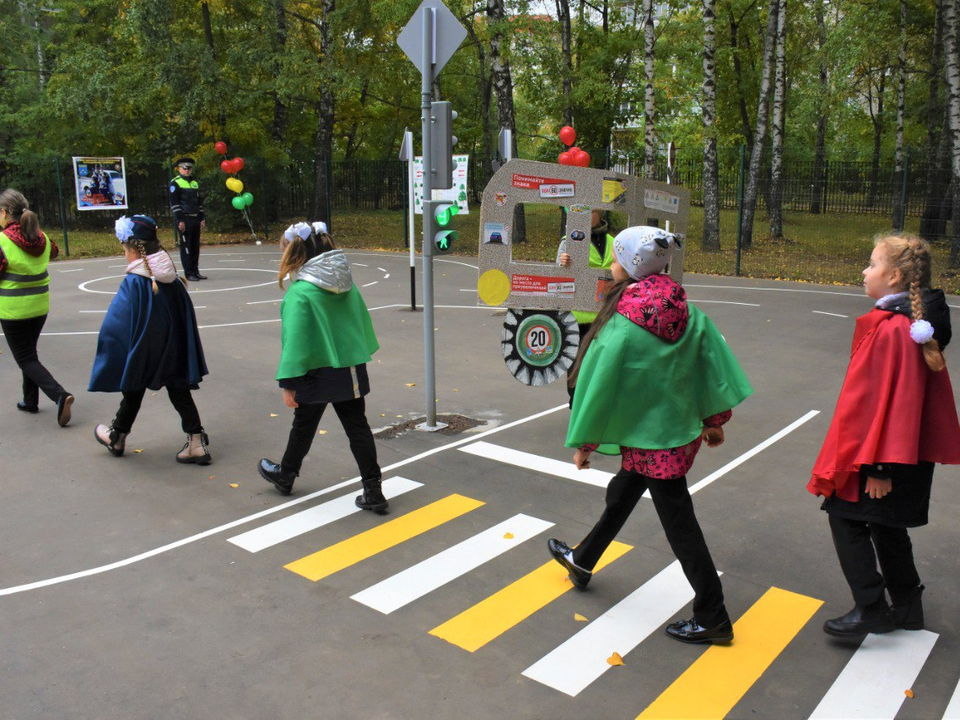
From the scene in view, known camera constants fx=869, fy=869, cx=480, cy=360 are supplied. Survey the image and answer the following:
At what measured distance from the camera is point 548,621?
13.9 ft

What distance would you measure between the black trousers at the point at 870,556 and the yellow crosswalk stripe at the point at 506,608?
136cm

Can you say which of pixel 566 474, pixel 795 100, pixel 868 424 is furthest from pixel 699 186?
pixel 868 424

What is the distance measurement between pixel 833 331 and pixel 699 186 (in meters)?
13.8

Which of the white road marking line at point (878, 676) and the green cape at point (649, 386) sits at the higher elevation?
the green cape at point (649, 386)

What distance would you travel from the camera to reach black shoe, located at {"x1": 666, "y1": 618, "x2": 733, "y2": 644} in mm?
3980

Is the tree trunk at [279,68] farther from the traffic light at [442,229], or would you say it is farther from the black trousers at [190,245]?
the traffic light at [442,229]

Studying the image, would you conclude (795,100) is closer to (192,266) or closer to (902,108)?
(902,108)

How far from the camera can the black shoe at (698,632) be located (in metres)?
3.98

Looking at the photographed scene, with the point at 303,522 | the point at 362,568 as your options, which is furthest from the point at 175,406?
the point at 362,568

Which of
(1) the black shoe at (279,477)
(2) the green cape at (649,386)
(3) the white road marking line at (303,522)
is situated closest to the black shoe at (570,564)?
(2) the green cape at (649,386)

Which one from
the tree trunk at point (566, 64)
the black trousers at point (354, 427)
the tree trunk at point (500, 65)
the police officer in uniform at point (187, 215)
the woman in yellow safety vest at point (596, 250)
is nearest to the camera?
the black trousers at point (354, 427)

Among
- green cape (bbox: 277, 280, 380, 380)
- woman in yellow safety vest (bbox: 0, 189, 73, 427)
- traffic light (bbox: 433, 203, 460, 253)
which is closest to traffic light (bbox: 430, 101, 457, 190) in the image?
traffic light (bbox: 433, 203, 460, 253)

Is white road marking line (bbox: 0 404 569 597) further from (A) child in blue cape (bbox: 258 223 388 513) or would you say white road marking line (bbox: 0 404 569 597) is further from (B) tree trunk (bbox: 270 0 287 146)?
(B) tree trunk (bbox: 270 0 287 146)

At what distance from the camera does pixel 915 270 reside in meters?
3.69
